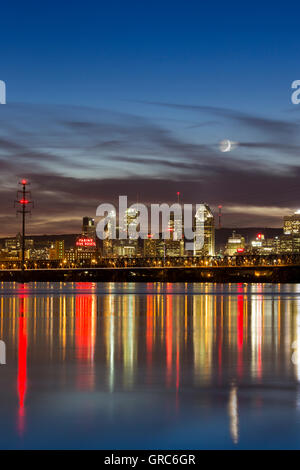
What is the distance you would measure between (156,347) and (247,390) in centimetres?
841

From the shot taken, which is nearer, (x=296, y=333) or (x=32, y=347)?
(x=32, y=347)

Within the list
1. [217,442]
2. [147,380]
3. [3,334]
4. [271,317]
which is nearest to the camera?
[217,442]

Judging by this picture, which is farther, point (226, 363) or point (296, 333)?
point (296, 333)

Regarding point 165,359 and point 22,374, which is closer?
point 22,374

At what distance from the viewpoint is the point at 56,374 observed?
1805cm

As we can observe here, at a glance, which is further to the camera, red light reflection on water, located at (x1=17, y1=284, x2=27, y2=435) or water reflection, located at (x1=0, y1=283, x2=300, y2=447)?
water reflection, located at (x1=0, y1=283, x2=300, y2=447)

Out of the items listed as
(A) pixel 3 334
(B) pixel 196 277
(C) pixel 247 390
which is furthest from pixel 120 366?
(B) pixel 196 277

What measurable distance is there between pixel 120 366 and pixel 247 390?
181 inches

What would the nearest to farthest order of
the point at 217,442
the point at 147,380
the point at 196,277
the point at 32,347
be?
the point at 217,442
the point at 147,380
the point at 32,347
the point at 196,277

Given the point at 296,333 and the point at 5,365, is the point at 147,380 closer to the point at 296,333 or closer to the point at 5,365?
the point at 5,365

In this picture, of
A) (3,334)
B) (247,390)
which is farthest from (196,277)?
(247,390)

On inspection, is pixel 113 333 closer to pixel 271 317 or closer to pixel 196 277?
pixel 271 317

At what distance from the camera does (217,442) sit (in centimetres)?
1159

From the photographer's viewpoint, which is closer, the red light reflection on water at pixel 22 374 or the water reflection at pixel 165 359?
the red light reflection on water at pixel 22 374
